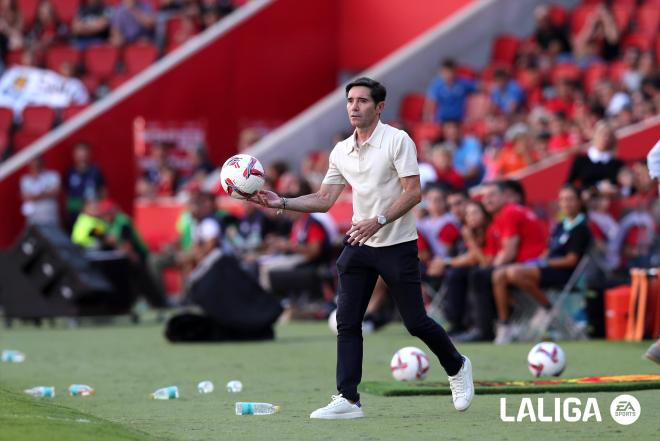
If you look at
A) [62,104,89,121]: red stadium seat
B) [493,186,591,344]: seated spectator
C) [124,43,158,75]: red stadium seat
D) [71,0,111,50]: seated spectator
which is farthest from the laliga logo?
[71,0,111,50]: seated spectator

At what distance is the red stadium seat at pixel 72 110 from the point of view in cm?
2631

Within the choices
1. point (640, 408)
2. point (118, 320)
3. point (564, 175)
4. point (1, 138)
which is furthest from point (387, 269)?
point (1, 138)

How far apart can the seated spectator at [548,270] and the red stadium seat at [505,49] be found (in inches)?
408

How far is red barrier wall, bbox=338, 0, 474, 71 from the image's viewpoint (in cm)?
2764

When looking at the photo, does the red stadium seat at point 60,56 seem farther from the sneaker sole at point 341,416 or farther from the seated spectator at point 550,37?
the sneaker sole at point 341,416

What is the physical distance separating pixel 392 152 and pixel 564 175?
1045 centimetres

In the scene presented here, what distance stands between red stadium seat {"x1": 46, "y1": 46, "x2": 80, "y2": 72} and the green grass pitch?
1113 cm

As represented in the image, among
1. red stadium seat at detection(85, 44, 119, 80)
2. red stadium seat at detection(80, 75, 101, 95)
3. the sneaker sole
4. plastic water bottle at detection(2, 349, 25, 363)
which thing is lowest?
the sneaker sole

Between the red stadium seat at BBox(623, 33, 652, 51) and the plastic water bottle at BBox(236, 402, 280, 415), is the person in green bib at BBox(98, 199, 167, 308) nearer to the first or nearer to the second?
the red stadium seat at BBox(623, 33, 652, 51)

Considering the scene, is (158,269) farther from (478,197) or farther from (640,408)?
(640,408)

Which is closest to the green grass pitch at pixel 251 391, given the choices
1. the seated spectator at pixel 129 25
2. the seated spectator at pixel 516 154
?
the seated spectator at pixel 516 154

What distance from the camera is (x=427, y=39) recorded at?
26109mm

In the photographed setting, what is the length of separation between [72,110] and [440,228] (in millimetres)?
11109

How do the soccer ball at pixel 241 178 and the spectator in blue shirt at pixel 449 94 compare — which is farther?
the spectator in blue shirt at pixel 449 94
